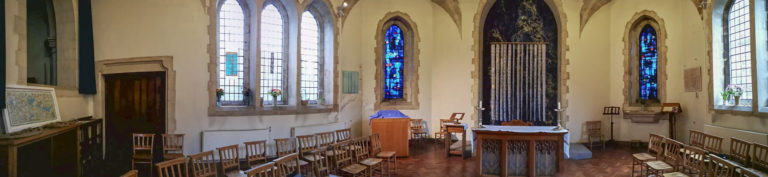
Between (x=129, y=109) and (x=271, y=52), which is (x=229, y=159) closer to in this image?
(x=129, y=109)

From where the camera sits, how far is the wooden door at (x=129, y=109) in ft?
26.1

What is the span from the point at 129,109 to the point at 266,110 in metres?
2.47

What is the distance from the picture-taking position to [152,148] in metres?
7.05

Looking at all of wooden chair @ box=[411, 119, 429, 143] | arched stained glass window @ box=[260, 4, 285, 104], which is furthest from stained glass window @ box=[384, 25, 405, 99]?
arched stained glass window @ box=[260, 4, 285, 104]

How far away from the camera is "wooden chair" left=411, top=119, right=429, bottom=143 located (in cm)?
1093

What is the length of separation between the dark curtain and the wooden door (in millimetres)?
458

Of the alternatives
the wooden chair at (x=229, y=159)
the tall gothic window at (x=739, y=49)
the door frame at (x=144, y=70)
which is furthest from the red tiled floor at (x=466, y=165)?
the door frame at (x=144, y=70)

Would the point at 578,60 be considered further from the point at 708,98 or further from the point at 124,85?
the point at 124,85

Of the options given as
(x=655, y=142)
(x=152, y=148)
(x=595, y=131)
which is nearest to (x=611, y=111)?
(x=595, y=131)

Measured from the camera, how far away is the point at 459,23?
11.2 m

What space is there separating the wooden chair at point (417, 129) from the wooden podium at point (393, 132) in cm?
199

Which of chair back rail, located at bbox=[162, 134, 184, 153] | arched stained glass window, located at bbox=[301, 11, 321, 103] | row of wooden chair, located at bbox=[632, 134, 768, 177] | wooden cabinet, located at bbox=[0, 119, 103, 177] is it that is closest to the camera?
row of wooden chair, located at bbox=[632, 134, 768, 177]

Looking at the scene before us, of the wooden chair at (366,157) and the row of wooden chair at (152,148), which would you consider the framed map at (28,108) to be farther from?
the wooden chair at (366,157)

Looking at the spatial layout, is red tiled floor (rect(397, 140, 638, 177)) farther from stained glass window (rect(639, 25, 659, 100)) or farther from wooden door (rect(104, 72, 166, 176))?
wooden door (rect(104, 72, 166, 176))
